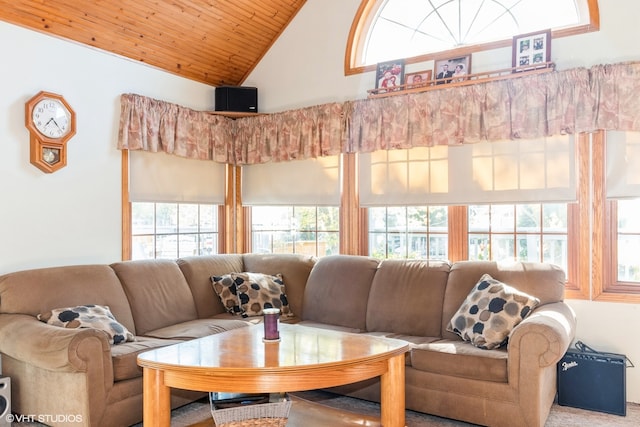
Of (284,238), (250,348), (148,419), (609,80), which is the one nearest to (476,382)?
(250,348)

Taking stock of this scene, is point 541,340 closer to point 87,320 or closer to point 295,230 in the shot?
point 87,320

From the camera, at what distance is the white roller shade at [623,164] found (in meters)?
3.41

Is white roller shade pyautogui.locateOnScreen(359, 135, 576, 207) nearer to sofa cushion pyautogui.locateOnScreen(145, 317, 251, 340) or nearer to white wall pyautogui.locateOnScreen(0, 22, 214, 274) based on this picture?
sofa cushion pyautogui.locateOnScreen(145, 317, 251, 340)

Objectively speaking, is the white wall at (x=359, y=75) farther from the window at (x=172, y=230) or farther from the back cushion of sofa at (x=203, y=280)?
the back cushion of sofa at (x=203, y=280)

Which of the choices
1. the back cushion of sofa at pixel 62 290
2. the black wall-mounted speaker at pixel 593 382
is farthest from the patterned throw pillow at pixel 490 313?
the back cushion of sofa at pixel 62 290

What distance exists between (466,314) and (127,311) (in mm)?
2305

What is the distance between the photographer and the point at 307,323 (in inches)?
157

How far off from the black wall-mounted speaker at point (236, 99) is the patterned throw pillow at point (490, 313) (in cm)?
287

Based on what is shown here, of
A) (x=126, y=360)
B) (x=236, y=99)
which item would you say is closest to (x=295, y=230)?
(x=236, y=99)

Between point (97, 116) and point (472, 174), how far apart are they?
9.78ft

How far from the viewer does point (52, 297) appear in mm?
3277

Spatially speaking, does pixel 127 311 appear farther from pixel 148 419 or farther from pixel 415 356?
pixel 415 356

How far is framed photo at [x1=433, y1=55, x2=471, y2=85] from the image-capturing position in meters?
4.03

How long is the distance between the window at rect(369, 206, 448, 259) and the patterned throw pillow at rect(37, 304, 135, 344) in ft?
7.36
